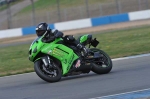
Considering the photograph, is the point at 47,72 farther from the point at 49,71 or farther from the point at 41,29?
the point at 41,29

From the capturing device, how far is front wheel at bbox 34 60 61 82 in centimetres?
944

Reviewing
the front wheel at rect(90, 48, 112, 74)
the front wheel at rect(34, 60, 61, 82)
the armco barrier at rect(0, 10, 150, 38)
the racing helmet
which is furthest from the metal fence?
the front wheel at rect(34, 60, 61, 82)

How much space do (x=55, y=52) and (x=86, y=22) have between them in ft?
73.3

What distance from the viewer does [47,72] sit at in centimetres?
952

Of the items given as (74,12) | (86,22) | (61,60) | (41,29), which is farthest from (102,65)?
(74,12)

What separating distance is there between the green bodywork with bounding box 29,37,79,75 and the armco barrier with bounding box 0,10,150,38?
20.8 meters

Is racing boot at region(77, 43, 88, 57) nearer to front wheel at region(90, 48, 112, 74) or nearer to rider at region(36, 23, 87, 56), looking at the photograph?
rider at region(36, 23, 87, 56)

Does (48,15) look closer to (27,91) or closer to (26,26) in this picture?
(26,26)

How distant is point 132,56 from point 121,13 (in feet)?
68.0

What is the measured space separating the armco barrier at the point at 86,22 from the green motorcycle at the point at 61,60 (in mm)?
20575

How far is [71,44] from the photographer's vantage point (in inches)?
399

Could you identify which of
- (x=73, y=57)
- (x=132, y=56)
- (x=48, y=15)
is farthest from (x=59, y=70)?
(x=48, y=15)

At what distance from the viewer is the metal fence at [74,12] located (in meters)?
33.8

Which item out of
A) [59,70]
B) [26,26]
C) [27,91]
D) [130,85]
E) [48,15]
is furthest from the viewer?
[48,15]
